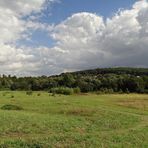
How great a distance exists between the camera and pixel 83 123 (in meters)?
38.0

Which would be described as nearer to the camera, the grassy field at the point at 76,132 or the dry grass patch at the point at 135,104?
the grassy field at the point at 76,132

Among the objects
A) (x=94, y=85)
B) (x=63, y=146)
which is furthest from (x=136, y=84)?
(x=63, y=146)

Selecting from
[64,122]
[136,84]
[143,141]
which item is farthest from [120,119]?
[136,84]

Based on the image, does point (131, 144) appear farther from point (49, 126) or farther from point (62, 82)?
point (62, 82)

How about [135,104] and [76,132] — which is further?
[135,104]

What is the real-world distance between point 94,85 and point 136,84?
1710cm

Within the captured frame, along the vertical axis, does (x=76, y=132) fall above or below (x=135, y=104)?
above

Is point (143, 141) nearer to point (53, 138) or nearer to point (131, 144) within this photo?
point (131, 144)

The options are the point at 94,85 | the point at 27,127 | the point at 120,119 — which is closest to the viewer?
the point at 27,127

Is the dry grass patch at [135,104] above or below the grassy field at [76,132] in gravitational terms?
below

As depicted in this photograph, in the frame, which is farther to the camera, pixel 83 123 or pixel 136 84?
pixel 136 84

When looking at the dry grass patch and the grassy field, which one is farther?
the dry grass patch

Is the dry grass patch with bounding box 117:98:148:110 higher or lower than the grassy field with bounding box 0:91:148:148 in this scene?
lower

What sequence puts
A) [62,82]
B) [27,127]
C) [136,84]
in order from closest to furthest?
[27,127]
[136,84]
[62,82]
